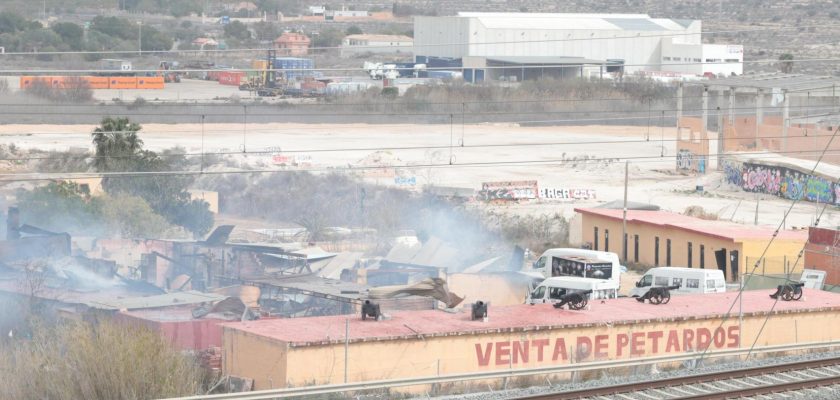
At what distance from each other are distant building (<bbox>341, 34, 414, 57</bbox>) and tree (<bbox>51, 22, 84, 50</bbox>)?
17200mm

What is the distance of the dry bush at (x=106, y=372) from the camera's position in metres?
13.2

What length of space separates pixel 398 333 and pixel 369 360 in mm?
576

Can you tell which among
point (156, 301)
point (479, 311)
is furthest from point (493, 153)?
point (479, 311)

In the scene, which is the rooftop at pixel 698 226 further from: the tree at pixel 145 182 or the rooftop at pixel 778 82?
the rooftop at pixel 778 82

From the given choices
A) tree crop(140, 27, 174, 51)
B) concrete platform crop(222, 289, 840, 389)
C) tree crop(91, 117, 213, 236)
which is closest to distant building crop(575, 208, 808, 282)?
concrete platform crop(222, 289, 840, 389)

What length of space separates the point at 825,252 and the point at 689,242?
3.56m

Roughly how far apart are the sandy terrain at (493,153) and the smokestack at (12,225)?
33.5 feet

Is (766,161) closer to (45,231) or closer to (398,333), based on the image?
(45,231)

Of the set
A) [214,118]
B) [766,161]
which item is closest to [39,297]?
[766,161]

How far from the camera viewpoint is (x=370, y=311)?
16266 millimetres

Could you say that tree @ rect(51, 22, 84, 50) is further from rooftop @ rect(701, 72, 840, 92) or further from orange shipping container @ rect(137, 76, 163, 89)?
rooftop @ rect(701, 72, 840, 92)

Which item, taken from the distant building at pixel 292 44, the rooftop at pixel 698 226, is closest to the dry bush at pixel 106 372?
the rooftop at pixel 698 226

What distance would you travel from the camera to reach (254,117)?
184 ft

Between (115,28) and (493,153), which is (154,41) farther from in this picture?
(493,153)
